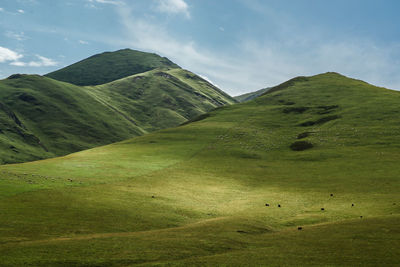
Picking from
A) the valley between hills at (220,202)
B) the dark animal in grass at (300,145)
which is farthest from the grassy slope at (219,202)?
the dark animal in grass at (300,145)

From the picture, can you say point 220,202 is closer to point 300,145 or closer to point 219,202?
point 219,202

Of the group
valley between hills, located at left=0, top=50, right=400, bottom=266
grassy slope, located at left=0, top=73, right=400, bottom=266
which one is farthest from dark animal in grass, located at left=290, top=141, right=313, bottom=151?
grassy slope, located at left=0, top=73, right=400, bottom=266

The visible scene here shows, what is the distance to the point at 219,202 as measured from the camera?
48469 mm

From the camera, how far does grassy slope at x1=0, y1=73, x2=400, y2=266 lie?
77.9ft

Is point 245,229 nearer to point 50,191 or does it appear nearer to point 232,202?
point 232,202

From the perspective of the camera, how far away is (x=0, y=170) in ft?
166

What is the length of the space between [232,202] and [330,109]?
100085 mm

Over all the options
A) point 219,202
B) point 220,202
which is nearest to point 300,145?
point 220,202

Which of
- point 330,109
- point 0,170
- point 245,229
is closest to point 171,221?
point 245,229

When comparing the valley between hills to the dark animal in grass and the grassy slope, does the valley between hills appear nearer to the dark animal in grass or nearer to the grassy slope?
the grassy slope

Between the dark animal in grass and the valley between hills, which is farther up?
the dark animal in grass

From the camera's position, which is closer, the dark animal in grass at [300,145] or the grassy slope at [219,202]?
Answer: the grassy slope at [219,202]

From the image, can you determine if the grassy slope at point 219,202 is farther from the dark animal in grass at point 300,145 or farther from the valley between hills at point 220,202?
the dark animal in grass at point 300,145

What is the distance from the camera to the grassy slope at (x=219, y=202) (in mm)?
23750
